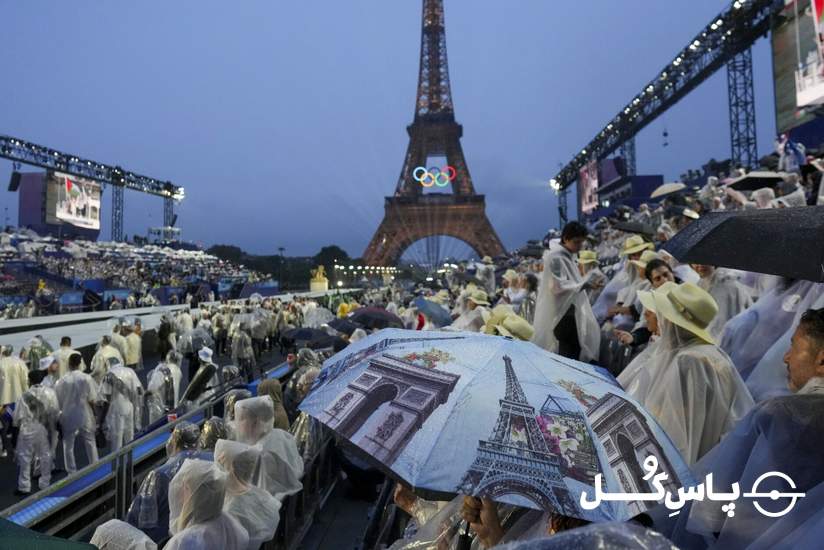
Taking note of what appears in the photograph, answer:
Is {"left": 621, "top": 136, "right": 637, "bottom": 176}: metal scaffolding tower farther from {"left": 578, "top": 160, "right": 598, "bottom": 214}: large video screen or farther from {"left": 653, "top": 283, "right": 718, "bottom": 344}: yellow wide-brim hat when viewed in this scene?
{"left": 653, "top": 283, "right": 718, "bottom": 344}: yellow wide-brim hat

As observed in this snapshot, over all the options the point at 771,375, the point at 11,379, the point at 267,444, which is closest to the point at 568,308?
the point at 771,375

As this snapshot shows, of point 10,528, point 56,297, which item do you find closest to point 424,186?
point 56,297

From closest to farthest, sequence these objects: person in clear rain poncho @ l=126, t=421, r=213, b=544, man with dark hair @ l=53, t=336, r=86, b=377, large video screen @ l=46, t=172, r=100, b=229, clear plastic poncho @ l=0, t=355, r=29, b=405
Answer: person in clear rain poncho @ l=126, t=421, r=213, b=544
clear plastic poncho @ l=0, t=355, r=29, b=405
man with dark hair @ l=53, t=336, r=86, b=377
large video screen @ l=46, t=172, r=100, b=229

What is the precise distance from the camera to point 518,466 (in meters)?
1.59

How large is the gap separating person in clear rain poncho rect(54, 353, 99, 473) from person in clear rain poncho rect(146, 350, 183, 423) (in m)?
1.46

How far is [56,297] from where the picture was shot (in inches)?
872

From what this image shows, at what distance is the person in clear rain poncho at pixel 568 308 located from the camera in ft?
15.1

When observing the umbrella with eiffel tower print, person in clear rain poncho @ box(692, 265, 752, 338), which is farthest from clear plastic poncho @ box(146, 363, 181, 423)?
the umbrella with eiffel tower print

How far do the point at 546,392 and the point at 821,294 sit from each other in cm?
271

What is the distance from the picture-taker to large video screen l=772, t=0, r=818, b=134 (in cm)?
1850

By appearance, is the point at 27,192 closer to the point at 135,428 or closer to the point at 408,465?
the point at 135,428

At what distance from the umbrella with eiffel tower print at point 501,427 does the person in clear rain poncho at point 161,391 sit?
8305 mm

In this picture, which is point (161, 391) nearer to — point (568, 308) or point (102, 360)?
point (102, 360)

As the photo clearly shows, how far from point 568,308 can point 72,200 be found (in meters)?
52.5
